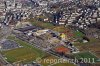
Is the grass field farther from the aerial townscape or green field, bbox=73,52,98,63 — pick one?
green field, bbox=73,52,98,63

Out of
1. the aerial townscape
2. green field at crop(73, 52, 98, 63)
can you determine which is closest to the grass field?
the aerial townscape

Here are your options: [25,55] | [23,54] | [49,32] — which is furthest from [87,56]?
[49,32]

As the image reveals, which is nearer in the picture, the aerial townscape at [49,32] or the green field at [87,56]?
the green field at [87,56]

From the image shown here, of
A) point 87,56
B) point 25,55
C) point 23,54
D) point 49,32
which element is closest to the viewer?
point 87,56

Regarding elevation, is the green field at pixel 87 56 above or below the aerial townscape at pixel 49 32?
below

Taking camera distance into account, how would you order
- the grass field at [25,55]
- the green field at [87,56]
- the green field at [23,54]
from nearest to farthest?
the green field at [87,56] → the grass field at [25,55] → the green field at [23,54]

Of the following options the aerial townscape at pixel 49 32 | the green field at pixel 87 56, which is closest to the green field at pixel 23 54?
the aerial townscape at pixel 49 32

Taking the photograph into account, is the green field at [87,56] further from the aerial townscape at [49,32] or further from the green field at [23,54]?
the green field at [23,54]

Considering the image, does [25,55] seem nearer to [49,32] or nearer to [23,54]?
[23,54]

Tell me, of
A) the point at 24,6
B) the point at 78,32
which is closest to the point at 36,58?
the point at 78,32
